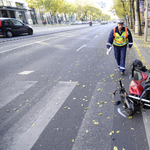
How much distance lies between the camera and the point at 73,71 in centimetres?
645

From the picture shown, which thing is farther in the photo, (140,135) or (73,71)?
(73,71)

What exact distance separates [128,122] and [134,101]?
1.57 feet

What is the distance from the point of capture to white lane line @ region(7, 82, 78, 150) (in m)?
2.80

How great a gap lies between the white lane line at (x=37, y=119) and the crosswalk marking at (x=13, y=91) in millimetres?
978

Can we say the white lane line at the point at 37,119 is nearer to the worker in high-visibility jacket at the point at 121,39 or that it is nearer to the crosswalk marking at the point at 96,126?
the crosswalk marking at the point at 96,126

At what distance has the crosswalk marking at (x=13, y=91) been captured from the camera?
173 inches

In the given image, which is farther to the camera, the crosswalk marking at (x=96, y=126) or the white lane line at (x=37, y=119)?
the white lane line at (x=37, y=119)

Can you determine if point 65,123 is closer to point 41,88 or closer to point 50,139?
point 50,139

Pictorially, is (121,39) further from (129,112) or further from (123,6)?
(123,6)

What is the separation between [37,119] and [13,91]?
1978 mm

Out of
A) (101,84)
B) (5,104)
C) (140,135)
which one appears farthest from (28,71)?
(140,135)

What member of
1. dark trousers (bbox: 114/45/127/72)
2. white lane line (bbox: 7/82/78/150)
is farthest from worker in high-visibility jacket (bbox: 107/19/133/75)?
white lane line (bbox: 7/82/78/150)

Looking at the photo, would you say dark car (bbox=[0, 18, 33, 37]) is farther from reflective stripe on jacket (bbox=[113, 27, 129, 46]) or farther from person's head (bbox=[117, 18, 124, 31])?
person's head (bbox=[117, 18, 124, 31])

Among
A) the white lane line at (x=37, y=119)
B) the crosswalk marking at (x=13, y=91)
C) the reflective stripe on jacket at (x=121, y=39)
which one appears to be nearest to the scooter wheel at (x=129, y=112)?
the white lane line at (x=37, y=119)
